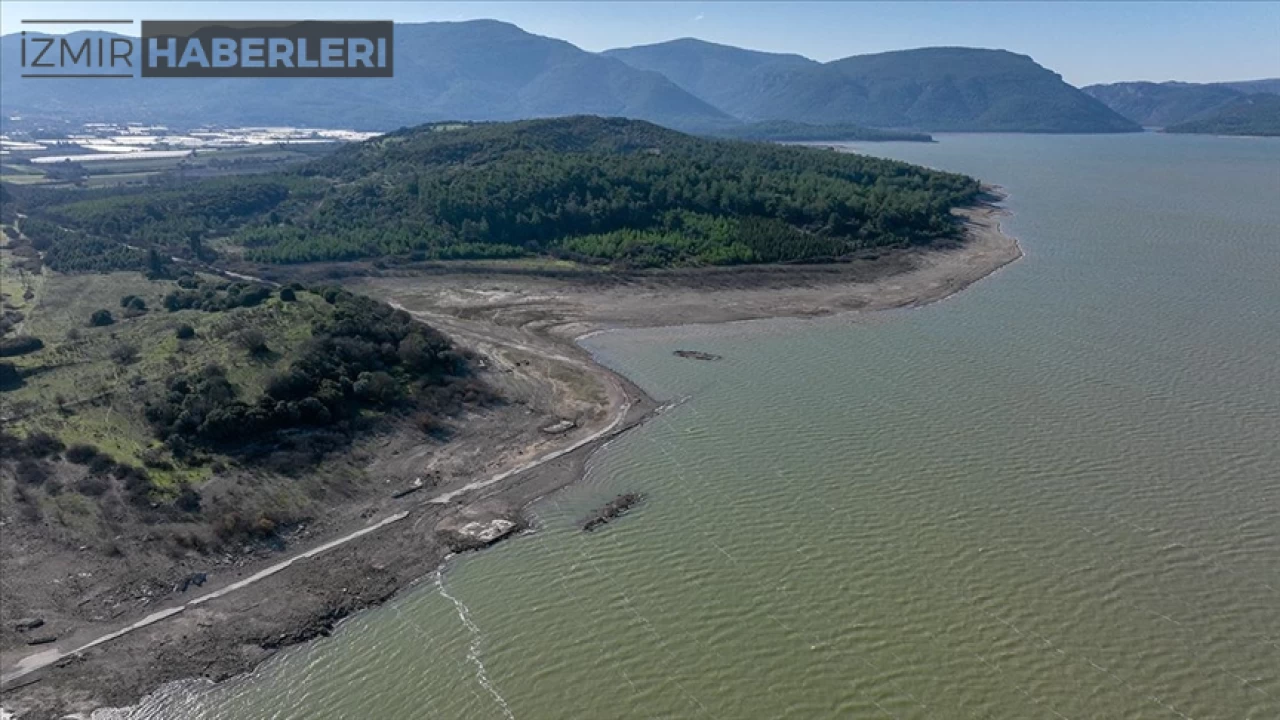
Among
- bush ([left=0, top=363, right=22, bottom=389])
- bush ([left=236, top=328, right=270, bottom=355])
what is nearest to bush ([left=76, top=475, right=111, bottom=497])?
bush ([left=236, top=328, right=270, bottom=355])

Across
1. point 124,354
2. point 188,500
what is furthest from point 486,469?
point 124,354

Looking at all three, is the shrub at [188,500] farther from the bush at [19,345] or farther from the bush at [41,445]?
the bush at [19,345]

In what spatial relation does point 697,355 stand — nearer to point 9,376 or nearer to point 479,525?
point 479,525

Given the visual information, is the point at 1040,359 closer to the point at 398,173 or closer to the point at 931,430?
the point at 931,430

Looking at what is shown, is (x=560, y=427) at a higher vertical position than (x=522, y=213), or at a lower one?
lower

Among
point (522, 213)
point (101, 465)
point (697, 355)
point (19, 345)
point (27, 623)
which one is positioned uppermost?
point (522, 213)
